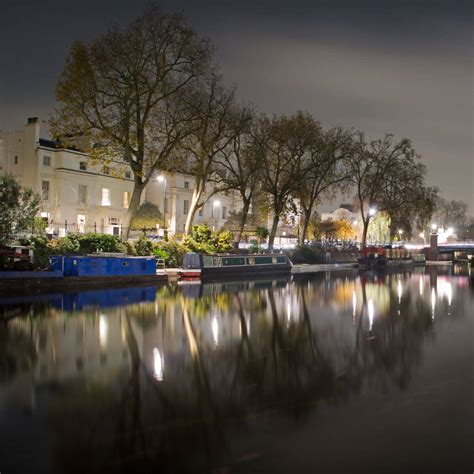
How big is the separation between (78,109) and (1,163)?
2132 cm

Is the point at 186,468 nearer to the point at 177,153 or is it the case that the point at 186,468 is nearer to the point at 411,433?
the point at 411,433

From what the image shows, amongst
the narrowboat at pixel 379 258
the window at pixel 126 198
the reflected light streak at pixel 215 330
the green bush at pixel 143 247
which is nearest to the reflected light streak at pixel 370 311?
the reflected light streak at pixel 215 330

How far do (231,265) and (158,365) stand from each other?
93.8 ft

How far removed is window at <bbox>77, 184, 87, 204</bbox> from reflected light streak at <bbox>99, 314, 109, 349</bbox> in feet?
123

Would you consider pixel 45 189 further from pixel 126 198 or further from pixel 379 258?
pixel 379 258

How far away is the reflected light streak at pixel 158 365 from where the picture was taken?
991 centimetres

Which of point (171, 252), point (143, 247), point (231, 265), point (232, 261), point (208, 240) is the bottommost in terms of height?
point (231, 265)

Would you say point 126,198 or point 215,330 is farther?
point 126,198

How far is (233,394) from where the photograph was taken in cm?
880

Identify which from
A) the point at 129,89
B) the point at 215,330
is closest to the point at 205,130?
the point at 129,89

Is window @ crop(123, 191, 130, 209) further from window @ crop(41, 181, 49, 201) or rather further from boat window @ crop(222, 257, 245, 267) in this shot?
boat window @ crop(222, 257, 245, 267)

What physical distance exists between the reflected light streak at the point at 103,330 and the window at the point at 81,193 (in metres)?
37.6

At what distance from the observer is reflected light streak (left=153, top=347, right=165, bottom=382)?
32.5 feet

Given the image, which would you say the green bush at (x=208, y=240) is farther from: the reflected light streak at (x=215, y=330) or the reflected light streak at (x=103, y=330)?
the reflected light streak at (x=215, y=330)
